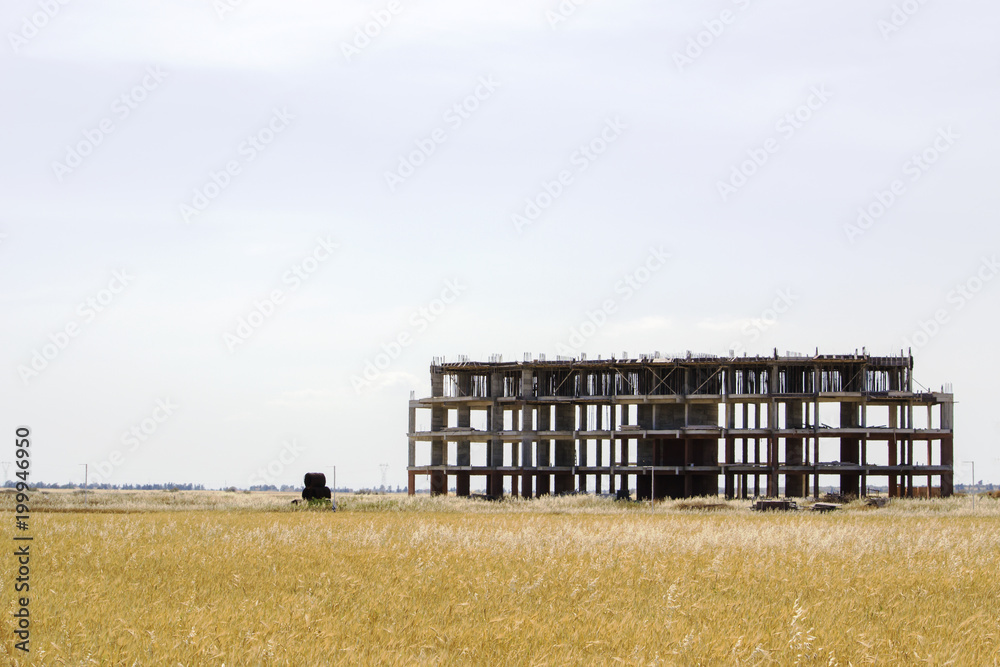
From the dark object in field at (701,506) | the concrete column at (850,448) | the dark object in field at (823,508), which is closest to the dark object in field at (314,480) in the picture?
the dark object in field at (701,506)

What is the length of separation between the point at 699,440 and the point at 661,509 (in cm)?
2167

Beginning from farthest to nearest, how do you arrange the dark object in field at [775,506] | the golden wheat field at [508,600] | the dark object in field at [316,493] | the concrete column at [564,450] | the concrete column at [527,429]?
the concrete column at [564,450] < the concrete column at [527,429] < the dark object in field at [316,493] < the dark object in field at [775,506] < the golden wheat field at [508,600]

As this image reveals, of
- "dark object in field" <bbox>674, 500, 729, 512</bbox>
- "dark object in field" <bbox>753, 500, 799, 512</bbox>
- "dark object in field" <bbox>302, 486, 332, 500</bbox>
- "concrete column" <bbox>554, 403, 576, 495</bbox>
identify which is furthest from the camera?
"concrete column" <bbox>554, 403, 576, 495</bbox>

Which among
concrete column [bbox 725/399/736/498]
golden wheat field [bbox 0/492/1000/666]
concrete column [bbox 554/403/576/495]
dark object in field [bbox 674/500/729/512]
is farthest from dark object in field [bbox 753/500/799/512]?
golden wheat field [bbox 0/492/1000/666]

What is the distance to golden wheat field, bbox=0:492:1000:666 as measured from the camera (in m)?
8.93

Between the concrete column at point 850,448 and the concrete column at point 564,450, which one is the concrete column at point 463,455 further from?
the concrete column at point 850,448

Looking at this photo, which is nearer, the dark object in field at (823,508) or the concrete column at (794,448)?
the dark object in field at (823,508)

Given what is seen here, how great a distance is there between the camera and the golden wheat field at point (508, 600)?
8930mm

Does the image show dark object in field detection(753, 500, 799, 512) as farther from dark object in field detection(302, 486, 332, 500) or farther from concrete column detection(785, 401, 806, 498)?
dark object in field detection(302, 486, 332, 500)

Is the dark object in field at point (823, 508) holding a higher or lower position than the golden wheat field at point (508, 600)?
lower

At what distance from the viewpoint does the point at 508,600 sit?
11969 millimetres

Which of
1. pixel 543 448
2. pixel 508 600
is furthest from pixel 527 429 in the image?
pixel 508 600

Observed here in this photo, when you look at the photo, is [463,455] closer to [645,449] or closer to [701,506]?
[645,449]

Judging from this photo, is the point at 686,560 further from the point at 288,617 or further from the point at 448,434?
the point at 448,434
